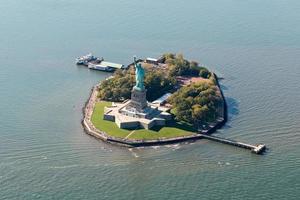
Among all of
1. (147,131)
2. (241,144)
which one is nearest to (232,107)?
(241,144)

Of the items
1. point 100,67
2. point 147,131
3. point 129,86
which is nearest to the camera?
point 147,131

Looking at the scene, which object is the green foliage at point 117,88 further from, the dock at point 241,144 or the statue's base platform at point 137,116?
the dock at point 241,144

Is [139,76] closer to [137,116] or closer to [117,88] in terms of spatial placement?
[137,116]

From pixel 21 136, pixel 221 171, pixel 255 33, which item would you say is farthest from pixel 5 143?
pixel 255 33

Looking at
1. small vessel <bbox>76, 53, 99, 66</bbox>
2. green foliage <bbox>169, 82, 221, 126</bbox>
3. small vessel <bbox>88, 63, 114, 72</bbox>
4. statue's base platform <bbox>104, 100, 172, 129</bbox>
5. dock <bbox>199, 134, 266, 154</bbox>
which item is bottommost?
dock <bbox>199, 134, 266, 154</bbox>

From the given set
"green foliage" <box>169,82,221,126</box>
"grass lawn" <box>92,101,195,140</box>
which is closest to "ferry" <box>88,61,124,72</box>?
"green foliage" <box>169,82,221,126</box>

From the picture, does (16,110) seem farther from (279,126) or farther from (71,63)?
(279,126)

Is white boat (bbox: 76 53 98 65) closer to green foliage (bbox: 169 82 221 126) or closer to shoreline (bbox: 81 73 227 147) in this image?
shoreline (bbox: 81 73 227 147)
